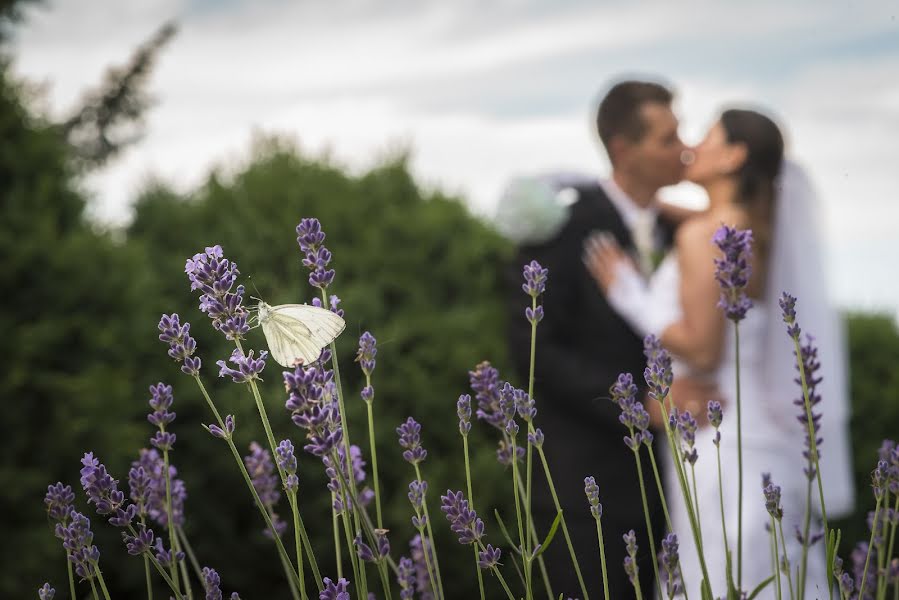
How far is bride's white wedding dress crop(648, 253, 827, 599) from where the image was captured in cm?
375

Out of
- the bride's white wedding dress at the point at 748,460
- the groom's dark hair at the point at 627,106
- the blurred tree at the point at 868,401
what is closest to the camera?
the bride's white wedding dress at the point at 748,460

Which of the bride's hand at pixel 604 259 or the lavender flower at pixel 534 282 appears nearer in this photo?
the lavender flower at pixel 534 282

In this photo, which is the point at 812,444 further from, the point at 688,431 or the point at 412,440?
the point at 412,440

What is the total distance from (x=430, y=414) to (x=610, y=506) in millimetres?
1299

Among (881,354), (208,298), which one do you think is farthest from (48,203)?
(881,354)

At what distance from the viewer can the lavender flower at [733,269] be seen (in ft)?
4.54

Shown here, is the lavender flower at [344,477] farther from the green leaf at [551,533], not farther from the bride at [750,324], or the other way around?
the bride at [750,324]

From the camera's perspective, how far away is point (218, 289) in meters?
1.30

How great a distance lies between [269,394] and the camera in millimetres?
4762

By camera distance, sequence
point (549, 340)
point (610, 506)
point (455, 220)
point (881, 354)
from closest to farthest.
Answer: point (610, 506) < point (549, 340) < point (455, 220) < point (881, 354)

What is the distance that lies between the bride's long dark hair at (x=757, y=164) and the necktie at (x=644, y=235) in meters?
0.70

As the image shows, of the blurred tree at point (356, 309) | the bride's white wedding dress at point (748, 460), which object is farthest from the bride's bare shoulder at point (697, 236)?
the blurred tree at point (356, 309)

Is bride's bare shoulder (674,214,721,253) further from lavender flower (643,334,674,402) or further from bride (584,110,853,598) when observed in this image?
lavender flower (643,334,674,402)

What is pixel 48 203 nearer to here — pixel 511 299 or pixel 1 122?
pixel 1 122
